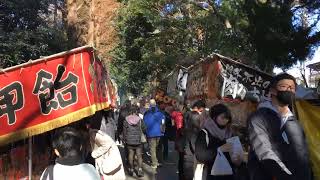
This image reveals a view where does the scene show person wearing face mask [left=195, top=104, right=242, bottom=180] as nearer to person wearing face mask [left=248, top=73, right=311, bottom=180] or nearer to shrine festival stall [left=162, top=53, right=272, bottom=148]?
person wearing face mask [left=248, top=73, right=311, bottom=180]

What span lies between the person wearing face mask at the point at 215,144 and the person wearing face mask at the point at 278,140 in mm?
1135

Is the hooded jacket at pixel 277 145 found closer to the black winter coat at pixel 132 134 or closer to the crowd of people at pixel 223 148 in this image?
the crowd of people at pixel 223 148

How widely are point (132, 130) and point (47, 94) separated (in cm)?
698

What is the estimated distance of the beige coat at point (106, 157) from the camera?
19.3ft

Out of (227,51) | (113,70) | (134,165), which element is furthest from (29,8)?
(113,70)

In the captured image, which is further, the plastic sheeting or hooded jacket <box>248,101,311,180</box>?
the plastic sheeting

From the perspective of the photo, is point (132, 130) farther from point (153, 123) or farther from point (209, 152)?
point (209, 152)

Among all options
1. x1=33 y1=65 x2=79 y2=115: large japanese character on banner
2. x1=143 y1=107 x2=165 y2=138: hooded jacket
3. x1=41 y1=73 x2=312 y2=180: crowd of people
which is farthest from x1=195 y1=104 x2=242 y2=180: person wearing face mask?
x1=143 y1=107 x2=165 y2=138: hooded jacket

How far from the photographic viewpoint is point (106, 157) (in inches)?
233

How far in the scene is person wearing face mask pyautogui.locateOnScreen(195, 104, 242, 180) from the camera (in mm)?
5773

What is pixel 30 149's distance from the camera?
6.10 m

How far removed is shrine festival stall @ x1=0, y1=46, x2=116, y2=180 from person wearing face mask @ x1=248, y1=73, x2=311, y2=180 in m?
2.01

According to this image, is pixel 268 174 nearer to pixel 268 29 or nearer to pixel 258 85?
pixel 258 85

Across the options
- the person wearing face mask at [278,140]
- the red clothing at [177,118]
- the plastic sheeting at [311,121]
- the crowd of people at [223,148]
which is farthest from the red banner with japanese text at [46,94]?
the red clothing at [177,118]
